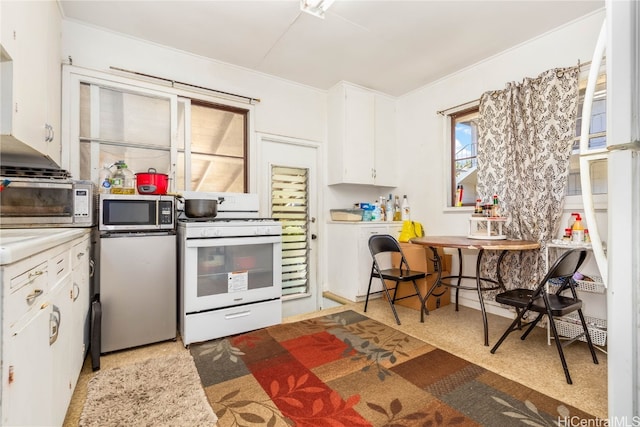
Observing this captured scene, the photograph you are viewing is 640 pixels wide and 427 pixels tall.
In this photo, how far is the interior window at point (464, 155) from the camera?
11.2 ft

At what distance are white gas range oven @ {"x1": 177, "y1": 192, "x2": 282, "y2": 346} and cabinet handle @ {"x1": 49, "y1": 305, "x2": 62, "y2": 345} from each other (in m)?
1.06

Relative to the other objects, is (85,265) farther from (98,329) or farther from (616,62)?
(616,62)

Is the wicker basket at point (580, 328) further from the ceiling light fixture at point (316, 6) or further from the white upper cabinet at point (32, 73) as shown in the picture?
the white upper cabinet at point (32, 73)

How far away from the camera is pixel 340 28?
270 cm

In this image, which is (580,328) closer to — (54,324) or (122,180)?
(54,324)

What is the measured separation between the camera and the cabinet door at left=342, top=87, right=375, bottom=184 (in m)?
3.75

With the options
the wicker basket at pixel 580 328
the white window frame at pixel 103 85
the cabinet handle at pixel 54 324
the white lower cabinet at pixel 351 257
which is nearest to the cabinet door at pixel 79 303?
the cabinet handle at pixel 54 324

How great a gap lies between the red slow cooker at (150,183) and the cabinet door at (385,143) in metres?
2.57

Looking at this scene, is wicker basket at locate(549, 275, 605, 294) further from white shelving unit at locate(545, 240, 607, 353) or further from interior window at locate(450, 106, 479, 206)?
interior window at locate(450, 106, 479, 206)

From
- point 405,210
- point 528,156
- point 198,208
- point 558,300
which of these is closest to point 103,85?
point 198,208

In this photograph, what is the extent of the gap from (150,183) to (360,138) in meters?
2.48

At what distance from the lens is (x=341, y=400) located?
166 cm

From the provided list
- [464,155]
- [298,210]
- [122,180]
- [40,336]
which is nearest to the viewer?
[40,336]

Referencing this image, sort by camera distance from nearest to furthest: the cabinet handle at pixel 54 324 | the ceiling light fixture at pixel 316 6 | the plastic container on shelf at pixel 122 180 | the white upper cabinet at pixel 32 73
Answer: the cabinet handle at pixel 54 324 < the white upper cabinet at pixel 32 73 < the ceiling light fixture at pixel 316 6 < the plastic container on shelf at pixel 122 180
